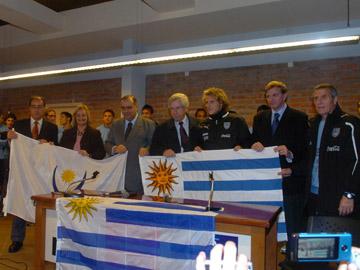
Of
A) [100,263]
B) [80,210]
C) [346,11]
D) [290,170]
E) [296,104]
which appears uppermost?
[346,11]

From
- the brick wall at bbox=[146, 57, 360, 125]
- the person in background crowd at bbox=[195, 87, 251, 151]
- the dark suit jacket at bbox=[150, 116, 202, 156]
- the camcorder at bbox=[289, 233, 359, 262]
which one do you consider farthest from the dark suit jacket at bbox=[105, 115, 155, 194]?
the camcorder at bbox=[289, 233, 359, 262]

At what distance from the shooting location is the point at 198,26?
221 inches

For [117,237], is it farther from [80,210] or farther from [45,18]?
[45,18]

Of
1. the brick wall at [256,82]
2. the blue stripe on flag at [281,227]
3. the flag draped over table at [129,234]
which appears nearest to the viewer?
the flag draped over table at [129,234]

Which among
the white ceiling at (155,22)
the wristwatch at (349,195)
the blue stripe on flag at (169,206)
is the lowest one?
the blue stripe on flag at (169,206)

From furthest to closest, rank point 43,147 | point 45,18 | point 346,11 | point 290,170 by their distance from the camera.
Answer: point 45,18, point 346,11, point 43,147, point 290,170

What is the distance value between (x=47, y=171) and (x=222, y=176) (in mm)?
1880

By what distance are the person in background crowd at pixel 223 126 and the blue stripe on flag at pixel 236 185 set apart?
325 mm

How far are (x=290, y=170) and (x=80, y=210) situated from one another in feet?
5.72

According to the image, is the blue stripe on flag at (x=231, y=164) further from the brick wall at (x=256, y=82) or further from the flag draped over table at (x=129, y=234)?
the brick wall at (x=256, y=82)

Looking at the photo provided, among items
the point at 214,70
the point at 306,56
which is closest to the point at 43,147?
the point at 214,70

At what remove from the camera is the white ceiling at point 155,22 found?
16.0ft

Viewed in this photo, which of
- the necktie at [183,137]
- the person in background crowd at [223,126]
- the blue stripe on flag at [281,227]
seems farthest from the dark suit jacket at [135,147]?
the blue stripe on flag at [281,227]

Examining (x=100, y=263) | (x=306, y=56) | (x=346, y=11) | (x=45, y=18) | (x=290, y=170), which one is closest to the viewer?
(x=100, y=263)
